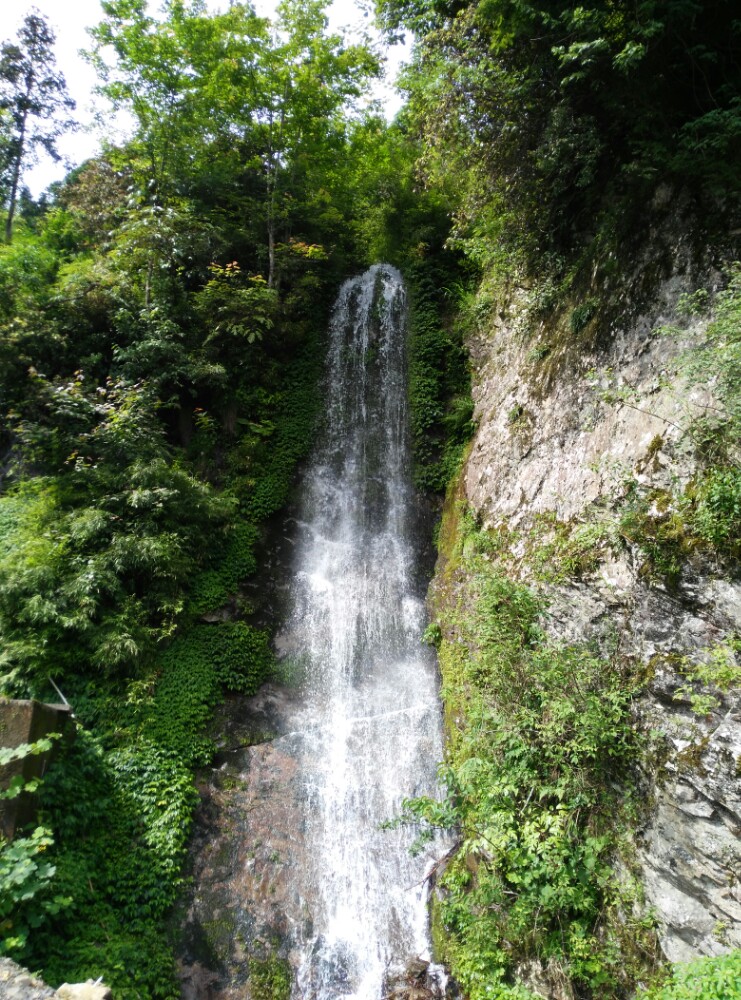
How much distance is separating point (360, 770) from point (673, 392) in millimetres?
6517

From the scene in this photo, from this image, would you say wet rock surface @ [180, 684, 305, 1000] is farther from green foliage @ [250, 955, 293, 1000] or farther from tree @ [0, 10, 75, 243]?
tree @ [0, 10, 75, 243]

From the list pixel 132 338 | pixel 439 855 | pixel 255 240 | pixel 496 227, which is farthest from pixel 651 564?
pixel 255 240

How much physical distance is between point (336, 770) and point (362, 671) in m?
1.63

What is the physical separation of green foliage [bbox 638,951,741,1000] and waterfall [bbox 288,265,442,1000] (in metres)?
3.84

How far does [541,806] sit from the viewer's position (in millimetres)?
4949

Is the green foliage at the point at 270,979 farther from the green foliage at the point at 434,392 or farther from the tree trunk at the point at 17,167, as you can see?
the tree trunk at the point at 17,167

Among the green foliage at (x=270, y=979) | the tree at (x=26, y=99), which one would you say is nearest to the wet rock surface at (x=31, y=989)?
the green foliage at (x=270, y=979)

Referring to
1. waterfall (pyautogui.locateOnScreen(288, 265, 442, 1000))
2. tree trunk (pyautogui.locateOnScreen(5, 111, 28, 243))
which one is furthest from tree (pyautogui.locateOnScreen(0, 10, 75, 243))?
waterfall (pyautogui.locateOnScreen(288, 265, 442, 1000))

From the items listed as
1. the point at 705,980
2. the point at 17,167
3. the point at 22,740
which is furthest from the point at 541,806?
the point at 17,167

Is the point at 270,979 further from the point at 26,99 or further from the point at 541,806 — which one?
the point at 26,99

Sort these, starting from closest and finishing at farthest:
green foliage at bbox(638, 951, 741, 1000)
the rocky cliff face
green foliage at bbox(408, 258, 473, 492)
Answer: green foliage at bbox(638, 951, 741, 1000)
the rocky cliff face
green foliage at bbox(408, 258, 473, 492)

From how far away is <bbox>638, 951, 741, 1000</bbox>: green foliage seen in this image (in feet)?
10.7

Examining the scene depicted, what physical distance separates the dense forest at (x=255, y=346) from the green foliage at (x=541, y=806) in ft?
0.13

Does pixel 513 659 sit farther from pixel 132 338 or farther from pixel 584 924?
pixel 132 338
